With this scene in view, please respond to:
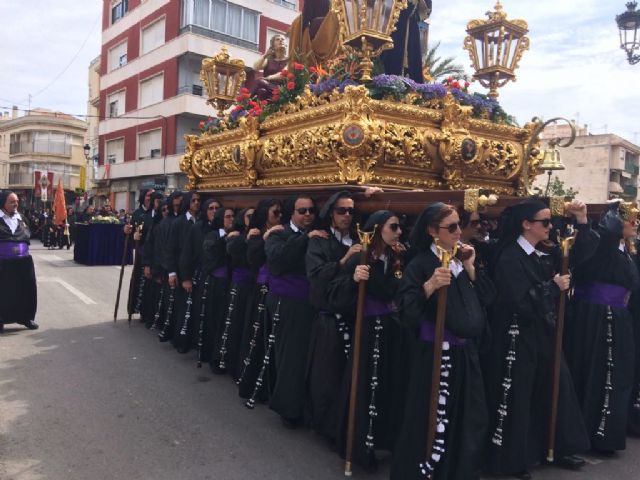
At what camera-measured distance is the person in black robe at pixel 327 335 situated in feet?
13.3

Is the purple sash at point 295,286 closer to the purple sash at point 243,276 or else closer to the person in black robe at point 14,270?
the purple sash at point 243,276

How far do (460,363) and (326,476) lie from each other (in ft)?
3.79

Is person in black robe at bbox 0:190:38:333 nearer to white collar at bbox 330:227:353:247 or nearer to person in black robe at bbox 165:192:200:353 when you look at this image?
person in black robe at bbox 165:192:200:353

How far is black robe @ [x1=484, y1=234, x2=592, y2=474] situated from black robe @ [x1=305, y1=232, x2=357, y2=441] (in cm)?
104

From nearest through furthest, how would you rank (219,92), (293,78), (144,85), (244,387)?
(244,387)
(293,78)
(219,92)
(144,85)

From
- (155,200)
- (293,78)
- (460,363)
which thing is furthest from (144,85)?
(460,363)

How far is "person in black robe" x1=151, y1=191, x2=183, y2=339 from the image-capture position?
7047 mm

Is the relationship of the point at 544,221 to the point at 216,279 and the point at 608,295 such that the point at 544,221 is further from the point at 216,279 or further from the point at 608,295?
the point at 216,279

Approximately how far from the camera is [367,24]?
4.63m

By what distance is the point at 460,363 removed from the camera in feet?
→ 10.9

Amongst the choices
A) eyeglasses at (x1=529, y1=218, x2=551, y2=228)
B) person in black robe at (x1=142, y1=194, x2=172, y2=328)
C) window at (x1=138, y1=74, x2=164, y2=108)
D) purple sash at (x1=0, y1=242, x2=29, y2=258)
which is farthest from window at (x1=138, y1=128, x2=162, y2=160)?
eyeglasses at (x1=529, y1=218, x2=551, y2=228)

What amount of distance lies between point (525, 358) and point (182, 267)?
435 cm

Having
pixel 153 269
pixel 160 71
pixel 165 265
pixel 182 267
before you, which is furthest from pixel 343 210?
Answer: pixel 160 71

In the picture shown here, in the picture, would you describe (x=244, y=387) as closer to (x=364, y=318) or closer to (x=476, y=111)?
(x=364, y=318)
